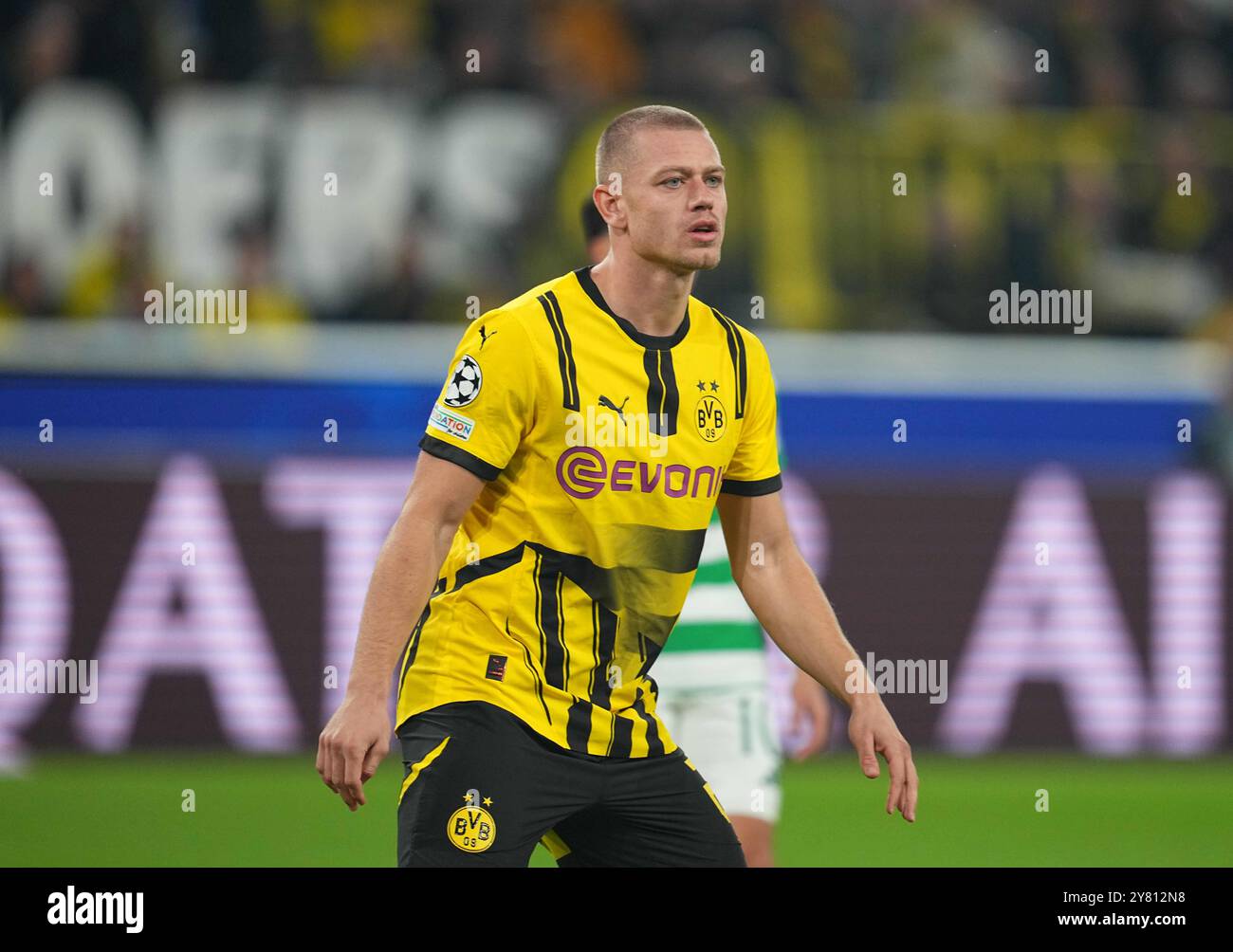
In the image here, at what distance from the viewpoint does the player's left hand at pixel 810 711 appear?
5.64 m

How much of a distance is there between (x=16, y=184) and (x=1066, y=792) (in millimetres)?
6688

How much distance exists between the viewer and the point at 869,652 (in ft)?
32.0

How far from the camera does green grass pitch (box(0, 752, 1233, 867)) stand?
25.3ft

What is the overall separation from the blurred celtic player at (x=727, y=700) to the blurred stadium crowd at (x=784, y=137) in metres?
5.12

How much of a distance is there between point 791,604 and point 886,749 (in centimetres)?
46

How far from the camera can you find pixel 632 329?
4.60 meters

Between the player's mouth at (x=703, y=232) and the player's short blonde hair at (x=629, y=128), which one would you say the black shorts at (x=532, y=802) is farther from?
the player's short blonde hair at (x=629, y=128)

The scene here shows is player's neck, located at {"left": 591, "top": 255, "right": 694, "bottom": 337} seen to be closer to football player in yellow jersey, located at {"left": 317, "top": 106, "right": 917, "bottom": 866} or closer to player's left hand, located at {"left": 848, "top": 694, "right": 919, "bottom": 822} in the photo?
football player in yellow jersey, located at {"left": 317, "top": 106, "right": 917, "bottom": 866}

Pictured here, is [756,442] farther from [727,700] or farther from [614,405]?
[727,700]

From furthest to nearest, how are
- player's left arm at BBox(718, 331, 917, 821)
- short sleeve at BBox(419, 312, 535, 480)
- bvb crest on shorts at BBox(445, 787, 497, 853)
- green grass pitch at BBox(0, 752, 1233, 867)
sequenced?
green grass pitch at BBox(0, 752, 1233, 867), player's left arm at BBox(718, 331, 917, 821), short sleeve at BBox(419, 312, 535, 480), bvb crest on shorts at BBox(445, 787, 497, 853)

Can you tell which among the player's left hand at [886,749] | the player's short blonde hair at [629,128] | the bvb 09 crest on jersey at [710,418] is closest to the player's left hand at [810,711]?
the player's left hand at [886,749]

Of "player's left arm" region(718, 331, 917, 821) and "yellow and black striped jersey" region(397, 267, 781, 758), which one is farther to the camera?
"player's left arm" region(718, 331, 917, 821)

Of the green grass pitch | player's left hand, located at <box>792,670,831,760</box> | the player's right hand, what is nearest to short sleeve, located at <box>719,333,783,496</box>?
player's left hand, located at <box>792,670,831,760</box>

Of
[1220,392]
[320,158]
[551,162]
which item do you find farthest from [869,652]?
[320,158]
